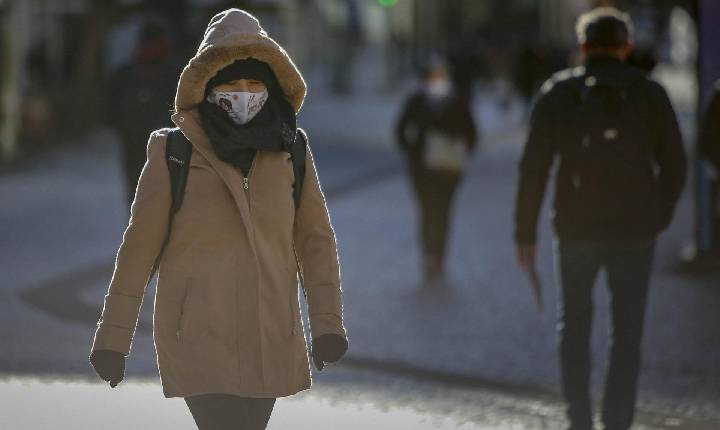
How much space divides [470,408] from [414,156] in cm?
462

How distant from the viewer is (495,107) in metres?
40.9

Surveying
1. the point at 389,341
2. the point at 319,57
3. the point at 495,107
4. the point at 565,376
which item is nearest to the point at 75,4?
the point at 495,107

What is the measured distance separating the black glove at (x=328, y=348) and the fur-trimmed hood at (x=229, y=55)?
592 mm

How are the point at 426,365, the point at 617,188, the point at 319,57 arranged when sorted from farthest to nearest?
the point at 319,57
the point at 426,365
the point at 617,188

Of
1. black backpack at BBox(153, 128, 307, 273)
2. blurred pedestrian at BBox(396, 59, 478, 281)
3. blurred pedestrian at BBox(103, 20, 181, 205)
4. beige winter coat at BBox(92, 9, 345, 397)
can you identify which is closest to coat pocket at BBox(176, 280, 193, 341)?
beige winter coat at BBox(92, 9, 345, 397)

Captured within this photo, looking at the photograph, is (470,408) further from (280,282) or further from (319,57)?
(319,57)

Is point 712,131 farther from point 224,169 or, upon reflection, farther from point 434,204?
point 224,169

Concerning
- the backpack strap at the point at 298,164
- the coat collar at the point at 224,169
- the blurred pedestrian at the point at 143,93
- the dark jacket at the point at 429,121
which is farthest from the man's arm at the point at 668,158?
the dark jacket at the point at 429,121

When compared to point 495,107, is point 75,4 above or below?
above

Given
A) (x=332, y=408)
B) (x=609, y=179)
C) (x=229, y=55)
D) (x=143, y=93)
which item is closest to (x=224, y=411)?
(x=229, y=55)

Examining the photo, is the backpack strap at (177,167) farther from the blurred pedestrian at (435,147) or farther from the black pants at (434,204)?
the black pants at (434,204)

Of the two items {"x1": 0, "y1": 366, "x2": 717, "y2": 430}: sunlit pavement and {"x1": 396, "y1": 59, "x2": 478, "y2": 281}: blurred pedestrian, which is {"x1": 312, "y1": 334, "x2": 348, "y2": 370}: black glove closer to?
{"x1": 0, "y1": 366, "x2": 717, "y2": 430}: sunlit pavement

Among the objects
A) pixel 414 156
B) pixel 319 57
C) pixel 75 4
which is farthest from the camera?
pixel 319 57

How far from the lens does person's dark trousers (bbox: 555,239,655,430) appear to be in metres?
6.14
